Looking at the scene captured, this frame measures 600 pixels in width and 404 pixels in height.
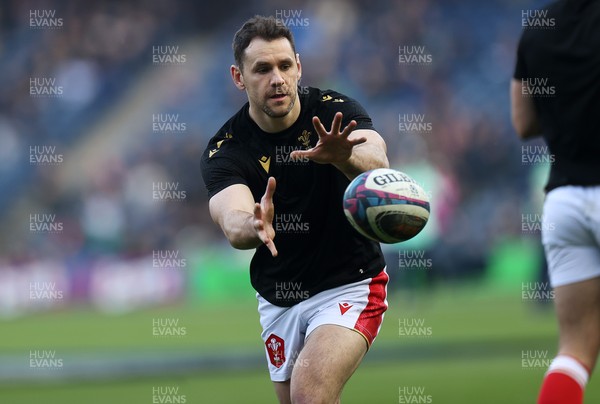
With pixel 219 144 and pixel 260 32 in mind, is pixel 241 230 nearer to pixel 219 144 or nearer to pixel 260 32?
pixel 219 144

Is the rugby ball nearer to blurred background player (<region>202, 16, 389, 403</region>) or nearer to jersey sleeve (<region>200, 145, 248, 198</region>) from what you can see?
blurred background player (<region>202, 16, 389, 403</region>)

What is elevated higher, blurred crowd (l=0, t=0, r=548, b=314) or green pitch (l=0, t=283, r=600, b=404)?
blurred crowd (l=0, t=0, r=548, b=314)

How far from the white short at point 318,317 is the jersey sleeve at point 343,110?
0.94 m

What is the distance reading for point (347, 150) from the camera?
555cm

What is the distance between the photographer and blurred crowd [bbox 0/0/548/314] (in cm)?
2295

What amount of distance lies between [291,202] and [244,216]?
0.74 meters

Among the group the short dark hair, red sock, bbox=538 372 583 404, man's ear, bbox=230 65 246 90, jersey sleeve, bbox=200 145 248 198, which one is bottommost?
red sock, bbox=538 372 583 404

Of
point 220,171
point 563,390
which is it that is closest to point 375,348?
point 220,171

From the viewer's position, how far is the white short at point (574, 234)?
4582 mm

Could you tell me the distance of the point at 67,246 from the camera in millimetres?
22859

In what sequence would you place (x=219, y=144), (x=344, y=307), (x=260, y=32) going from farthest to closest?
1. (x=219, y=144)
2. (x=260, y=32)
3. (x=344, y=307)

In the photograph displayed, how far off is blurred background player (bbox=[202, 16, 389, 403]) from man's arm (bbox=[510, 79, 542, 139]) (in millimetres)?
1060

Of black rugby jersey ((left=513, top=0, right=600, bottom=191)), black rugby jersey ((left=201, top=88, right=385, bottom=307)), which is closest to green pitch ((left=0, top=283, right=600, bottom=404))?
black rugby jersey ((left=201, top=88, right=385, bottom=307))

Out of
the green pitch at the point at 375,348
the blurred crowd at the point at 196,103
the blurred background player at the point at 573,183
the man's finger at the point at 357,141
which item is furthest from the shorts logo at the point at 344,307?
the blurred crowd at the point at 196,103
